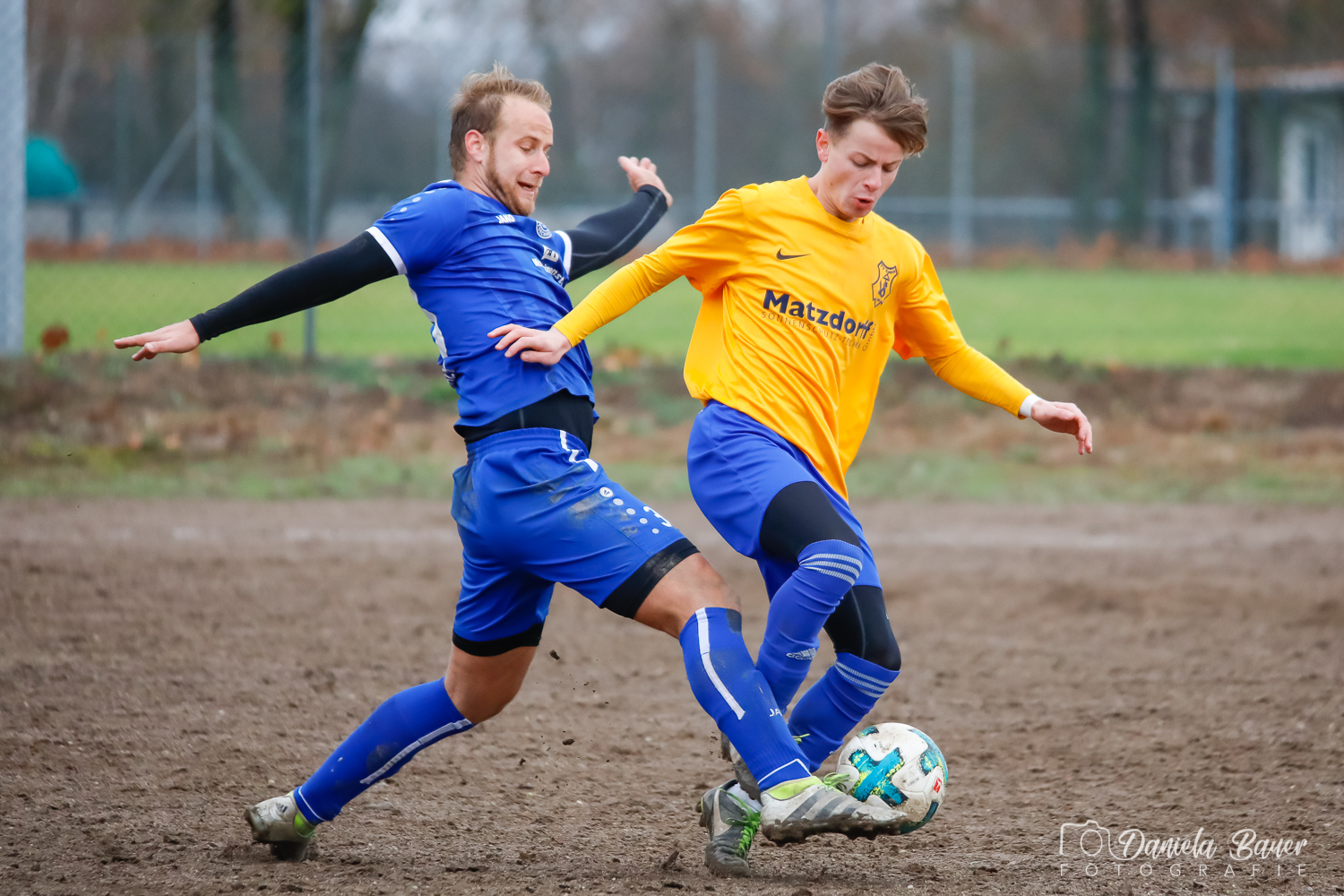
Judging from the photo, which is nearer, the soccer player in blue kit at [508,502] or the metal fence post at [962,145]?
the soccer player in blue kit at [508,502]

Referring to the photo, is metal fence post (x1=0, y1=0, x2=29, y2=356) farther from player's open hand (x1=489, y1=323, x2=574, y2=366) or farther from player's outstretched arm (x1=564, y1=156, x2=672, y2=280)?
player's open hand (x1=489, y1=323, x2=574, y2=366)

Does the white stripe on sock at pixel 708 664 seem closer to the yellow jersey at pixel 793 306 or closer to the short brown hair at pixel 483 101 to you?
the yellow jersey at pixel 793 306

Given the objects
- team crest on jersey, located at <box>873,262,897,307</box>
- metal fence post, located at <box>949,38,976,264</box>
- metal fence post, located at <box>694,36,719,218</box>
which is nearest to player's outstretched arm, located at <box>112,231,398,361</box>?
team crest on jersey, located at <box>873,262,897,307</box>

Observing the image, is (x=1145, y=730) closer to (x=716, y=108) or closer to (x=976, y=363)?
(x=976, y=363)

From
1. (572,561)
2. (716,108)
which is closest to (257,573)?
(572,561)

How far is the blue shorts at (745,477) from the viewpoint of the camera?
3.40m

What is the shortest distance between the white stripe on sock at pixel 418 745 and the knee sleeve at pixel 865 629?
96cm

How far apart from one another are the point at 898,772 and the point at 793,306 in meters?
1.19

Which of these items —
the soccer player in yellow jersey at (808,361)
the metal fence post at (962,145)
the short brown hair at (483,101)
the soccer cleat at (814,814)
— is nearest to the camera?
the soccer cleat at (814,814)

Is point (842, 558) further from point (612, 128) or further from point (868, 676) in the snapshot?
point (612, 128)

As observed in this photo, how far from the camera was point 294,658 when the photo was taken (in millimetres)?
5488

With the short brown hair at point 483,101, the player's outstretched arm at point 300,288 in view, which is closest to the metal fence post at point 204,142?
the short brown hair at point 483,101

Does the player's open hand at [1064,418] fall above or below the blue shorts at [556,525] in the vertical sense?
above

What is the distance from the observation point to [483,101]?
11.3 ft
